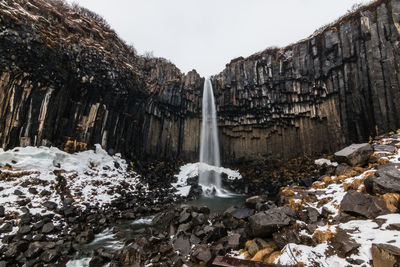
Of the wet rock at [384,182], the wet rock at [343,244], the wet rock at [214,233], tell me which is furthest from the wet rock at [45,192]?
the wet rock at [384,182]

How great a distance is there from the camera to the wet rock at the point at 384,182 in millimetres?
5709

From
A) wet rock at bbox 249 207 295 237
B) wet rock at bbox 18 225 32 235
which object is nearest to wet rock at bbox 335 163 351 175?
wet rock at bbox 249 207 295 237

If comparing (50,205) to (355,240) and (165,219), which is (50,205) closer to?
(165,219)

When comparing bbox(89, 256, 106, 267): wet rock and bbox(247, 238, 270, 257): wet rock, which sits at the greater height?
bbox(247, 238, 270, 257): wet rock

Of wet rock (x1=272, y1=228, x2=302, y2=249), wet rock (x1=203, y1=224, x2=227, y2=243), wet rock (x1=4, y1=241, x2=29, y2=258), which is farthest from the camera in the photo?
wet rock (x1=203, y1=224, x2=227, y2=243)

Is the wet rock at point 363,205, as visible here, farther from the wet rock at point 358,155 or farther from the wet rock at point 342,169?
the wet rock at point 358,155

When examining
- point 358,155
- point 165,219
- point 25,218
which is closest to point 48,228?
point 25,218

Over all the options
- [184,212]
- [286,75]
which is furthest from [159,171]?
[286,75]

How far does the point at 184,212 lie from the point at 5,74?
14.6 meters

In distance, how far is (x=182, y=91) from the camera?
28.4 metres

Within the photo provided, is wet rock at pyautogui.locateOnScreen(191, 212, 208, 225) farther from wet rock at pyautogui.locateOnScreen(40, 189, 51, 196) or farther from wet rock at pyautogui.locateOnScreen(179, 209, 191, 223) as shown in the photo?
wet rock at pyautogui.locateOnScreen(40, 189, 51, 196)

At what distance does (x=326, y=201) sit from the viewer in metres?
6.81

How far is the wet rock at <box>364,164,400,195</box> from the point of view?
571cm

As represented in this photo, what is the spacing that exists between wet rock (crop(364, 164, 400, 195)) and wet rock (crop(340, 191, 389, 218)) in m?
0.37
